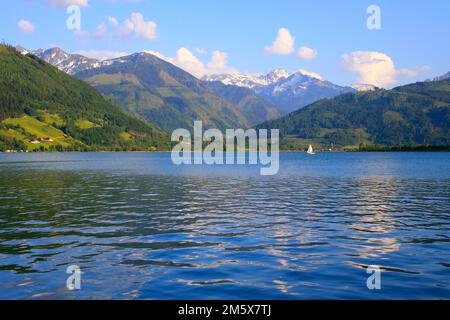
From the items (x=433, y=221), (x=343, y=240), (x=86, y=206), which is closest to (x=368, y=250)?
(x=343, y=240)

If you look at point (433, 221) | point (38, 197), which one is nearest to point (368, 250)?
point (433, 221)

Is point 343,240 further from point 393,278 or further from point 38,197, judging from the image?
point 38,197

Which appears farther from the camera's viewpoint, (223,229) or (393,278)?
(223,229)

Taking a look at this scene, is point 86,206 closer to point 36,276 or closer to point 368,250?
point 36,276

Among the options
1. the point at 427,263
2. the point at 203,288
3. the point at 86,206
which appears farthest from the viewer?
the point at 86,206

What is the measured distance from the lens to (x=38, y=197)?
6675cm

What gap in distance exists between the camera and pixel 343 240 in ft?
118

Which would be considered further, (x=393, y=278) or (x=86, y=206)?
(x=86, y=206)
